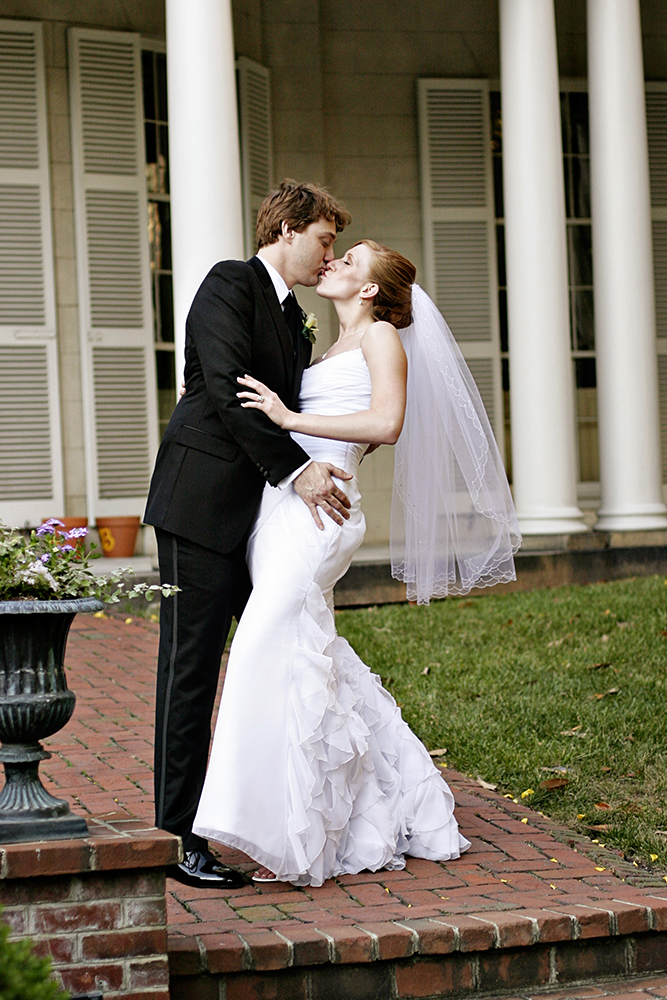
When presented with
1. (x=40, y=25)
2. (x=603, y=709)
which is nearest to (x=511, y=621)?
(x=603, y=709)

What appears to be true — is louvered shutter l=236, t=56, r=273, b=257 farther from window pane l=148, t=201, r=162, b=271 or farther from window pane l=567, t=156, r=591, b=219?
window pane l=567, t=156, r=591, b=219

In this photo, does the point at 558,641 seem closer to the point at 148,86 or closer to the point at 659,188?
the point at 148,86

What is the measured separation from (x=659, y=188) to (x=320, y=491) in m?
9.93

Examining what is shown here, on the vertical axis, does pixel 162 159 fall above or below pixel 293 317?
above

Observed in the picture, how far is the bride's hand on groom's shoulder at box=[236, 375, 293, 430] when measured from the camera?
139 inches

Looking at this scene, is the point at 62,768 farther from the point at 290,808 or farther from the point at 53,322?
the point at 53,322

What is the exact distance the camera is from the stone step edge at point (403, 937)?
295 centimetres

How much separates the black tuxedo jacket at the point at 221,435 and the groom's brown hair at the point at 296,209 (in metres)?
0.16

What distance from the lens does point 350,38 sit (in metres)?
12.0

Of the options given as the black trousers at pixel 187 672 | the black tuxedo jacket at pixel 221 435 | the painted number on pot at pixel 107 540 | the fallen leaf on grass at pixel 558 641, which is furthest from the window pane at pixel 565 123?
the black trousers at pixel 187 672

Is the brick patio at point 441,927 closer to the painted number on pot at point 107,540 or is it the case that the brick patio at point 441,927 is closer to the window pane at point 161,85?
the painted number on pot at point 107,540

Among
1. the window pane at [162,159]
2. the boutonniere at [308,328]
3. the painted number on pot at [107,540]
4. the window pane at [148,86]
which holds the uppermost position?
the window pane at [148,86]

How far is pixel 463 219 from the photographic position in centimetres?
1201

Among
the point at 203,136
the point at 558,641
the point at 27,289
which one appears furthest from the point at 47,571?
the point at 27,289
